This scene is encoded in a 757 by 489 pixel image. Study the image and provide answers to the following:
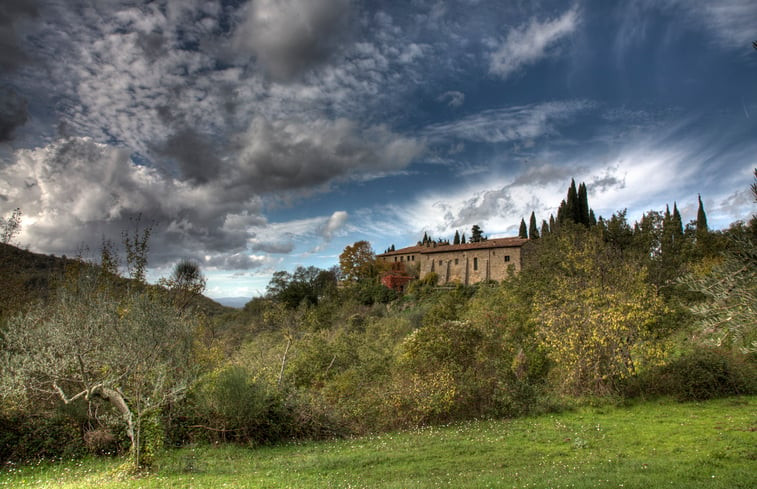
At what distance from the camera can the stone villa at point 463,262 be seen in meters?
59.2

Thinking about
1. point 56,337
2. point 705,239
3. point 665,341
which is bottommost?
point 56,337

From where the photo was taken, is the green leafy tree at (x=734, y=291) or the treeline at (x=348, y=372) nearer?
the green leafy tree at (x=734, y=291)

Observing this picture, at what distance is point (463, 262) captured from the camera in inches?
2516

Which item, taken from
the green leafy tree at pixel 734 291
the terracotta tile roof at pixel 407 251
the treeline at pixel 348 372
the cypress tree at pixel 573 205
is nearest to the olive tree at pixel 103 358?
the treeline at pixel 348 372

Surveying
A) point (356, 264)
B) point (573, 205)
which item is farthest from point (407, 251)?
point (573, 205)

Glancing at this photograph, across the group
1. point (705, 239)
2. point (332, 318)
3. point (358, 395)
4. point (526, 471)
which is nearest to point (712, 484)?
point (526, 471)

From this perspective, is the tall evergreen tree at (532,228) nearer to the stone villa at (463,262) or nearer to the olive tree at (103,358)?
the stone villa at (463,262)

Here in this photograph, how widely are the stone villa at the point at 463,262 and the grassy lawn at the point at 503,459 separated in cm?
4500

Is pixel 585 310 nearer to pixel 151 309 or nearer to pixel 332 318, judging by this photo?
pixel 151 309

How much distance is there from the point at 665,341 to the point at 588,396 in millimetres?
3427

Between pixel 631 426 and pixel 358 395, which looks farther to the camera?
pixel 358 395

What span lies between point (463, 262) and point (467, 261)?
718 mm

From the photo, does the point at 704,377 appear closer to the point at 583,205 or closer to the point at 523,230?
the point at 583,205

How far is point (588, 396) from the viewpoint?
14.7m
